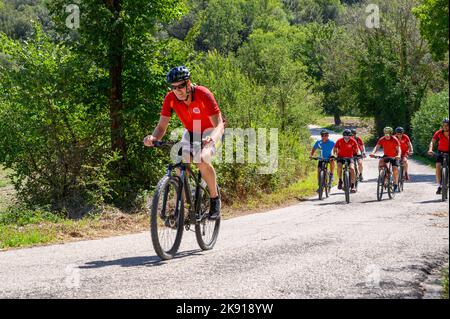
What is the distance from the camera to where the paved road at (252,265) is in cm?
597

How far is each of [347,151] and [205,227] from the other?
11.3 metres

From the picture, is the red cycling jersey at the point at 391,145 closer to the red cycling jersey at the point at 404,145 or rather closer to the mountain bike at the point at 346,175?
the mountain bike at the point at 346,175

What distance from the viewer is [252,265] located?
718cm

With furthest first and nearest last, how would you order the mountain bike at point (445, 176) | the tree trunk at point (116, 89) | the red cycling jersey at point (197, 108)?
the mountain bike at point (445, 176), the tree trunk at point (116, 89), the red cycling jersey at point (197, 108)

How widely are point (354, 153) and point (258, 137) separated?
3.11 metres

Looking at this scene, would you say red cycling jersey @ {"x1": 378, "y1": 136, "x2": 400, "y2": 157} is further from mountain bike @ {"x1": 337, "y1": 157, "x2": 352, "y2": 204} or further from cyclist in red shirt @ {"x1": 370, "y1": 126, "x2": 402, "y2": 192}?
mountain bike @ {"x1": 337, "y1": 157, "x2": 352, "y2": 204}

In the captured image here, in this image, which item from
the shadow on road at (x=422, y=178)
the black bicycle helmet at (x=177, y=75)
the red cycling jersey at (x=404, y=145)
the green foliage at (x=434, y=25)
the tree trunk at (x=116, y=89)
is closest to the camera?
the black bicycle helmet at (x=177, y=75)

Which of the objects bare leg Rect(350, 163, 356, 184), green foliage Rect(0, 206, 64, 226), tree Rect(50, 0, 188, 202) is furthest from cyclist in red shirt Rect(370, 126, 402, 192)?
green foliage Rect(0, 206, 64, 226)

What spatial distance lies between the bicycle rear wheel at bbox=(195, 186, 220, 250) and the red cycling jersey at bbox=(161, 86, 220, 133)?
36.3 inches

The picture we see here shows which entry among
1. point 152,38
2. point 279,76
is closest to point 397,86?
point 279,76

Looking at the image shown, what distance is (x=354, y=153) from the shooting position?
19.2m

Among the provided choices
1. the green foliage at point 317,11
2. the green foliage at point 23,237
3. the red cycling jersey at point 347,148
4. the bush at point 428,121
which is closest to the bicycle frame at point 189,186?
the green foliage at point 23,237

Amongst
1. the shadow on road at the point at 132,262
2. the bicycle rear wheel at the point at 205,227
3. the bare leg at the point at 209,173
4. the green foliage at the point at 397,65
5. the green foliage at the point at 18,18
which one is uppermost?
the green foliage at the point at 18,18

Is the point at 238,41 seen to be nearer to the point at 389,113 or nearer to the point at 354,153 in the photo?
the point at 389,113
